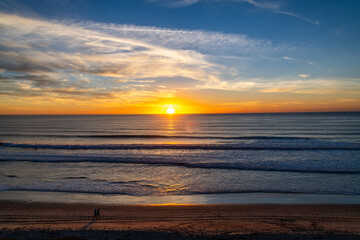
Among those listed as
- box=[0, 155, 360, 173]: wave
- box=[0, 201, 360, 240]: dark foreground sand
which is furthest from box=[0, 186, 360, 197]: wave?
box=[0, 155, 360, 173]: wave

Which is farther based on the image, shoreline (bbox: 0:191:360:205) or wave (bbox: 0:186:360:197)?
wave (bbox: 0:186:360:197)

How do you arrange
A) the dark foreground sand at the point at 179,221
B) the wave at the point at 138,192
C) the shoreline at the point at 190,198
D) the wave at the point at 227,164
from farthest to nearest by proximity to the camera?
1. the wave at the point at 227,164
2. the wave at the point at 138,192
3. the shoreline at the point at 190,198
4. the dark foreground sand at the point at 179,221

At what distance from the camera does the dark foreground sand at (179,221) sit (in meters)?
6.53

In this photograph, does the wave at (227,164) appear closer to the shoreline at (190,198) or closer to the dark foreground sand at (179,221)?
the shoreline at (190,198)

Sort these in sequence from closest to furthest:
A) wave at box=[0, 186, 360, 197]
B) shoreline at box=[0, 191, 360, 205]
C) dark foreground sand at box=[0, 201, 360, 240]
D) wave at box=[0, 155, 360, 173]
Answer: dark foreground sand at box=[0, 201, 360, 240] < shoreline at box=[0, 191, 360, 205] < wave at box=[0, 186, 360, 197] < wave at box=[0, 155, 360, 173]

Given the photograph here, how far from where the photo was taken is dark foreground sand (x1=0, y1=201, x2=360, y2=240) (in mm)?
6531

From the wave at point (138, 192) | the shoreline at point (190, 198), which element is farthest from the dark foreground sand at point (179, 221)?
the wave at point (138, 192)

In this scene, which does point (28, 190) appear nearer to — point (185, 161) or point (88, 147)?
point (185, 161)

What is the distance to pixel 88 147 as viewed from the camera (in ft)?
86.2

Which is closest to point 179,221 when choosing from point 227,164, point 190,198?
point 190,198

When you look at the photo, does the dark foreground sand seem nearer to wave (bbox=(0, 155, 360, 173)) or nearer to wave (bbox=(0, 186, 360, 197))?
wave (bbox=(0, 186, 360, 197))

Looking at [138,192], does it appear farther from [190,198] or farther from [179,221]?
[179,221]

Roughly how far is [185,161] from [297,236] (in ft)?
40.1

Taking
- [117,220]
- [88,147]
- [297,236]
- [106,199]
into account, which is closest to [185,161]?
[106,199]
